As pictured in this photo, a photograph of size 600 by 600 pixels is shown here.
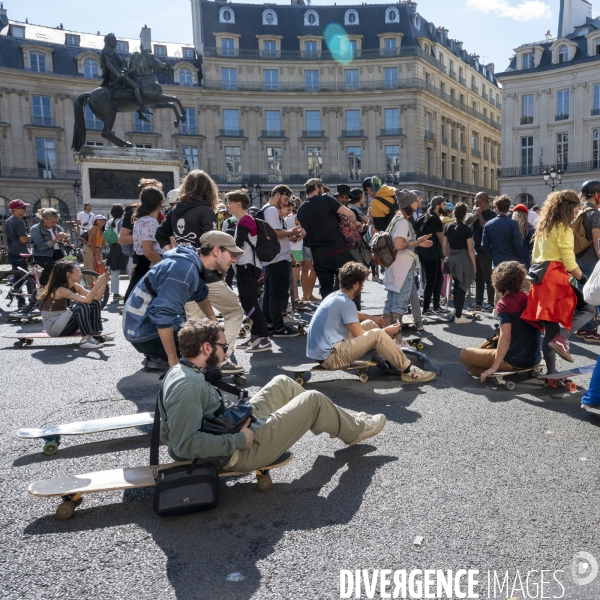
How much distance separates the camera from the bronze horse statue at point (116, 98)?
58.1ft

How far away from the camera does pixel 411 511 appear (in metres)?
3.40

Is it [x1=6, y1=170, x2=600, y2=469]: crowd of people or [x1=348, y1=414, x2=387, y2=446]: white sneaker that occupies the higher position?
[x1=6, y1=170, x2=600, y2=469]: crowd of people

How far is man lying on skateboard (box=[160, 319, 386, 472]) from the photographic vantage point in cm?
335

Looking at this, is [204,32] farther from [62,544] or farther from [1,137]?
[62,544]

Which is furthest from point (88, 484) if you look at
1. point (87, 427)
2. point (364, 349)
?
point (364, 349)

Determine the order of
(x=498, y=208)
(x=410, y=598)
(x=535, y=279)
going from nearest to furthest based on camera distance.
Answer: (x=410, y=598), (x=535, y=279), (x=498, y=208)

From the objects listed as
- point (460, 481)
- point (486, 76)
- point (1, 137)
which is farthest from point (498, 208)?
point (486, 76)

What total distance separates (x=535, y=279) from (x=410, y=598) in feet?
13.4

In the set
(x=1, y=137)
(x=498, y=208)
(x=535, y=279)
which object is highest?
(x=1, y=137)

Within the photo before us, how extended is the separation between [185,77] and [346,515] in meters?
56.5

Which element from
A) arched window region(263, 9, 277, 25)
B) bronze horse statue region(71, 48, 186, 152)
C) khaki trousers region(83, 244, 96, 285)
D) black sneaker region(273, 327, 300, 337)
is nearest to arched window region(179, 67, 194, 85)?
arched window region(263, 9, 277, 25)

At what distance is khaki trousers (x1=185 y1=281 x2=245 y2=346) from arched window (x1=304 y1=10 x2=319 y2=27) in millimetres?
56233

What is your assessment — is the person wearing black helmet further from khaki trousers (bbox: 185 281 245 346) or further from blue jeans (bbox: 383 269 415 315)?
khaki trousers (bbox: 185 281 245 346)

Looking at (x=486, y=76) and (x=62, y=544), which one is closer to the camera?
(x=62, y=544)
